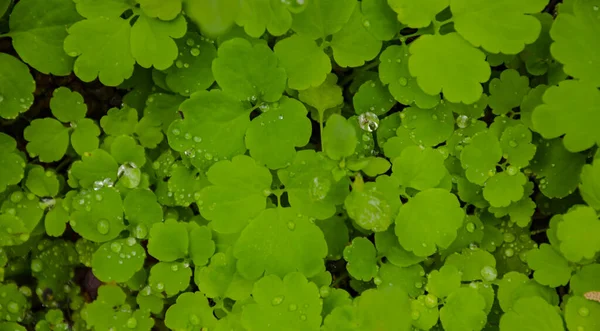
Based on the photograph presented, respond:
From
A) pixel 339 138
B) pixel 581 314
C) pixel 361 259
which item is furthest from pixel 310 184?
pixel 581 314

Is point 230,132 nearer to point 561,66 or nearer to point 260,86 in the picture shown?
point 260,86

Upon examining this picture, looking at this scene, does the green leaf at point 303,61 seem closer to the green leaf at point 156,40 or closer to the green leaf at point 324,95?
the green leaf at point 324,95

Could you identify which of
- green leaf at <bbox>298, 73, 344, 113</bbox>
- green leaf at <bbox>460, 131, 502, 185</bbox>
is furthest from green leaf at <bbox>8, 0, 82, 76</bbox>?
green leaf at <bbox>460, 131, 502, 185</bbox>

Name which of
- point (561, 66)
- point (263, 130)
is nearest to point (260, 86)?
point (263, 130)

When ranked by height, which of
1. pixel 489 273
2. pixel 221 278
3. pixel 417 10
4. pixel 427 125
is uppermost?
pixel 417 10

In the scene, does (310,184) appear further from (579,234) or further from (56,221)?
(56,221)

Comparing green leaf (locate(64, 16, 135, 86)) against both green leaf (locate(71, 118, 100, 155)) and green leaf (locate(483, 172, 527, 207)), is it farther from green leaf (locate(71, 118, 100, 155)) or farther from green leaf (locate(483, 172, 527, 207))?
Answer: green leaf (locate(483, 172, 527, 207))

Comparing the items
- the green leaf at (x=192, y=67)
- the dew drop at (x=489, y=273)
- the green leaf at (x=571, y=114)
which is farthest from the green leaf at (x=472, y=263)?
the green leaf at (x=192, y=67)
